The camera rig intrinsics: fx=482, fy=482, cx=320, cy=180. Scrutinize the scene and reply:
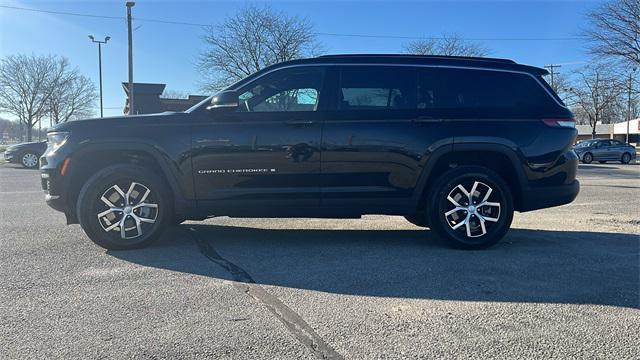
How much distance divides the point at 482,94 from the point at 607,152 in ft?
95.4

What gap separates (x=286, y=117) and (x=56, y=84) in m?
50.8

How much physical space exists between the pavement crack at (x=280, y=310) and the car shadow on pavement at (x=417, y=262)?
7 centimetres

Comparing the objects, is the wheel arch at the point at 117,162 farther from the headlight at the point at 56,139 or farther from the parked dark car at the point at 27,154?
the parked dark car at the point at 27,154

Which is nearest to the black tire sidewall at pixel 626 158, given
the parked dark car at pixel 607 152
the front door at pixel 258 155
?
the parked dark car at pixel 607 152

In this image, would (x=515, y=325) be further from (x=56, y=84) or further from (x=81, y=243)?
(x=56, y=84)

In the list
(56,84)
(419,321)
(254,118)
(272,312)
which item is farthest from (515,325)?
(56,84)

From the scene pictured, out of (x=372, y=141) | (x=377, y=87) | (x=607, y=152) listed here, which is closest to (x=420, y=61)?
(x=377, y=87)

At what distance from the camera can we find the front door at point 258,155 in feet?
16.3

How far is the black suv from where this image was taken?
4980 millimetres

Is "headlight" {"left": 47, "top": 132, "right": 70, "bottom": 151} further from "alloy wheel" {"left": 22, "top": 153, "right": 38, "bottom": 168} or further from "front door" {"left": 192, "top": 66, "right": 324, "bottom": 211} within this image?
"alloy wheel" {"left": 22, "top": 153, "right": 38, "bottom": 168}

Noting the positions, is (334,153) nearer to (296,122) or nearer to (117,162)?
(296,122)

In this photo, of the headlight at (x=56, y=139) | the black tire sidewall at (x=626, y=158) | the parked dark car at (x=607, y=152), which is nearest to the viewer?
the headlight at (x=56, y=139)

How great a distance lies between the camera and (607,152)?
29578mm

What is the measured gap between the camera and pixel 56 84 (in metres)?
47.8
